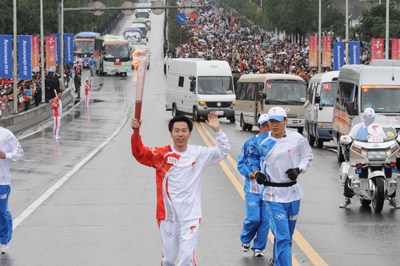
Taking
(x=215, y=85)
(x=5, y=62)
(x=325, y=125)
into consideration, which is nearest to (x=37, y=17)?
(x=5, y=62)

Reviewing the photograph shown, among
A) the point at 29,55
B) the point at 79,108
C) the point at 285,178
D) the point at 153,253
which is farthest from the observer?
the point at 79,108

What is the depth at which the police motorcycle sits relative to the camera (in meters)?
13.2

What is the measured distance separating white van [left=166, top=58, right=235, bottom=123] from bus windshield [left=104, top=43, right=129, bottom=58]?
32.8m

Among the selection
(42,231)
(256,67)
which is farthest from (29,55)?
(42,231)

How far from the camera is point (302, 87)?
32.9 meters

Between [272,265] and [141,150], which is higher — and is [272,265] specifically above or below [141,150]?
below

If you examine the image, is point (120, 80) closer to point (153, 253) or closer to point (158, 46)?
point (158, 46)

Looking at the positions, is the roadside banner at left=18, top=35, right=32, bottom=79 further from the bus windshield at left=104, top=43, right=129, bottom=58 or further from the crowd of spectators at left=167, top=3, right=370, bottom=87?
the bus windshield at left=104, top=43, right=129, bottom=58

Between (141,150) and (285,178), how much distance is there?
1653mm

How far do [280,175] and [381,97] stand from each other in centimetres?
1259

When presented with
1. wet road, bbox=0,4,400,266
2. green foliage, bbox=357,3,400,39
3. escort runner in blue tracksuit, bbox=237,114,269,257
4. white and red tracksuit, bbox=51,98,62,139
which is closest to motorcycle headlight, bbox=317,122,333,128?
wet road, bbox=0,4,400,266

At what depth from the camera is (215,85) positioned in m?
39.3

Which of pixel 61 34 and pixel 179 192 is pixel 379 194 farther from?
pixel 61 34

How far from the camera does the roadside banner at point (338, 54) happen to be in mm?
48781
